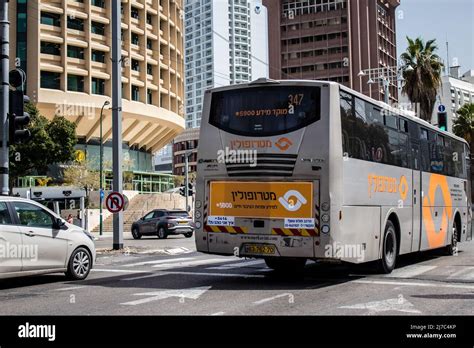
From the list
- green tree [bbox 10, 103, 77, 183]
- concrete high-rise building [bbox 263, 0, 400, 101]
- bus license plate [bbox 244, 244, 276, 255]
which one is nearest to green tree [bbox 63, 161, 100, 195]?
green tree [bbox 10, 103, 77, 183]

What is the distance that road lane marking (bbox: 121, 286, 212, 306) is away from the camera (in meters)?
8.60

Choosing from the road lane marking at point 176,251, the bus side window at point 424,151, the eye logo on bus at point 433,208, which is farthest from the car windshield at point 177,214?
the bus side window at point 424,151

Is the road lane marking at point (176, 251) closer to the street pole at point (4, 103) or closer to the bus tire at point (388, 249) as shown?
the street pole at point (4, 103)

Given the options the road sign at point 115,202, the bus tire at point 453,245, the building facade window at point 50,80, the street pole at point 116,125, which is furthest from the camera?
the building facade window at point 50,80

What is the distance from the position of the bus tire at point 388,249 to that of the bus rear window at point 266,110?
3209 mm

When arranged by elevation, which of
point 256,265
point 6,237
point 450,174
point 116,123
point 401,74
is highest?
point 401,74

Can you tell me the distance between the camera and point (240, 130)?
1052 centimetres

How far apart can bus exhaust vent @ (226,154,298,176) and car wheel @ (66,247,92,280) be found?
3.56 metres

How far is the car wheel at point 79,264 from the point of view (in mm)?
11281

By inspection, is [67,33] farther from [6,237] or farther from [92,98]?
[6,237]

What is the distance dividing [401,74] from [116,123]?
2621 centimetres
